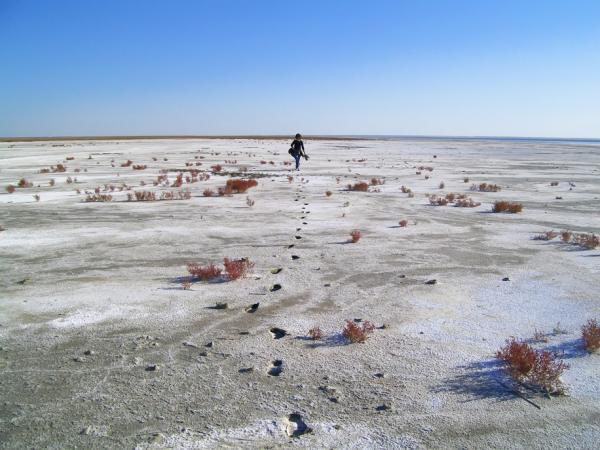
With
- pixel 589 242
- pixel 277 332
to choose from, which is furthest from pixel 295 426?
pixel 589 242

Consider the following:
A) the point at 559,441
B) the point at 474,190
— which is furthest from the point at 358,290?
the point at 474,190

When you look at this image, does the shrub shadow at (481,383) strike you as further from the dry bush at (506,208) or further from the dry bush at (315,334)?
the dry bush at (506,208)

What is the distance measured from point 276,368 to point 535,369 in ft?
8.13

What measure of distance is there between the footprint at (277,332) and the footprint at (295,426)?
1520 millimetres

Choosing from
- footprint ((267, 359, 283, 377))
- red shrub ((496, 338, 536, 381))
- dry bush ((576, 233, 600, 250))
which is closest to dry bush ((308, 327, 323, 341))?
footprint ((267, 359, 283, 377))

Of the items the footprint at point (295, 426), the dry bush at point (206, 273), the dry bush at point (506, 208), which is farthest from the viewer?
the dry bush at point (506, 208)

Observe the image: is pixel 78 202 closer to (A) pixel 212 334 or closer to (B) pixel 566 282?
(A) pixel 212 334

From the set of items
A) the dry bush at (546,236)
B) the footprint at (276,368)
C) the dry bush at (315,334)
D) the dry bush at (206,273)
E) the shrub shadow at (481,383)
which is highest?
the dry bush at (546,236)

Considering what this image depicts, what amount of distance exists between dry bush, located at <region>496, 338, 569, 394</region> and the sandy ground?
155 mm

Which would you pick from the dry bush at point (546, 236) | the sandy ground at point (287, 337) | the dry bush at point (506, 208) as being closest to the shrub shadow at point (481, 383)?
the sandy ground at point (287, 337)

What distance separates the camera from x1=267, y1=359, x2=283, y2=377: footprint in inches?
178

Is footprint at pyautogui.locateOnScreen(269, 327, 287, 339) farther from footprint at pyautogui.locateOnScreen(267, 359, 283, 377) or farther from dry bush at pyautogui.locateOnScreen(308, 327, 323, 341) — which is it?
footprint at pyautogui.locateOnScreen(267, 359, 283, 377)

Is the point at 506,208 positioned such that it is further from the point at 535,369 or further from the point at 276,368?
the point at 276,368

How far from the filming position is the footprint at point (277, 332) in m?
5.36
